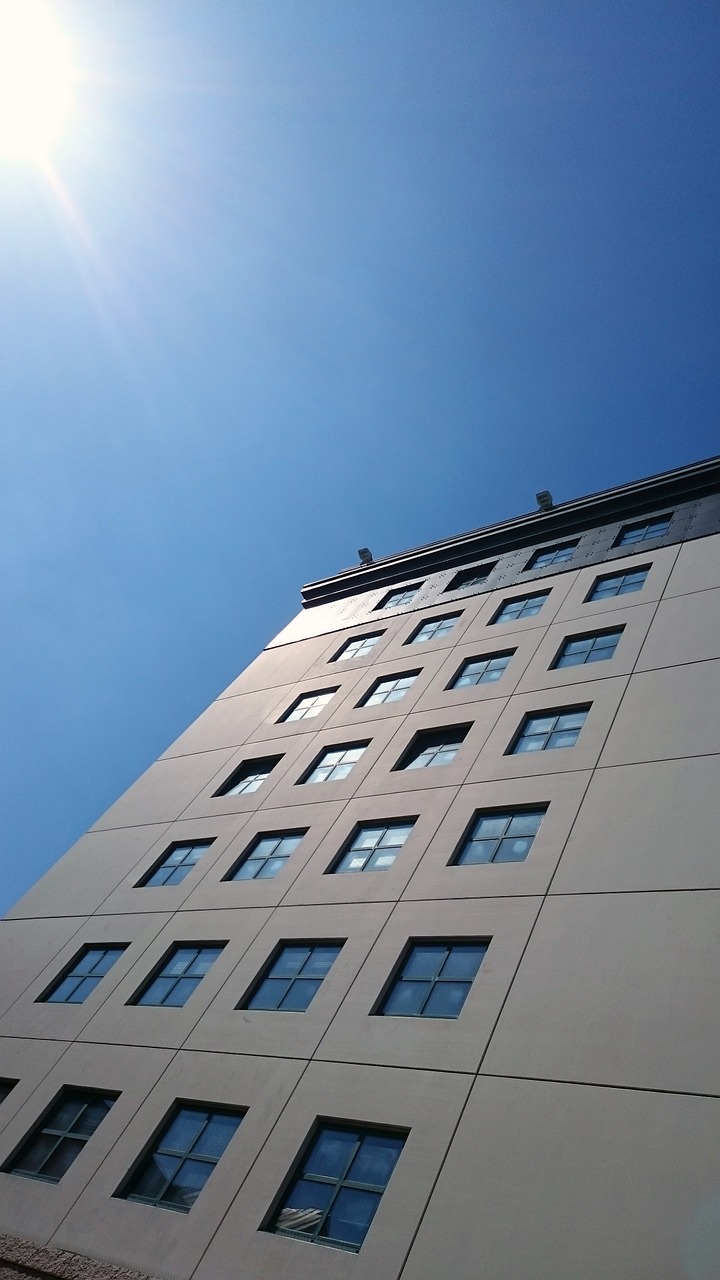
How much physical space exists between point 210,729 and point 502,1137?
19769mm

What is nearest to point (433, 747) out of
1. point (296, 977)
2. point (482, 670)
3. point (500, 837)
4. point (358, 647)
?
point (482, 670)

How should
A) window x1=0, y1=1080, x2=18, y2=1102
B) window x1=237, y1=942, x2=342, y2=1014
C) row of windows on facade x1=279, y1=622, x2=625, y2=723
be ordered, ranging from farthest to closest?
row of windows on facade x1=279, y1=622, x2=625, y2=723 < window x1=0, y1=1080, x2=18, y2=1102 < window x1=237, y1=942, x2=342, y2=1014

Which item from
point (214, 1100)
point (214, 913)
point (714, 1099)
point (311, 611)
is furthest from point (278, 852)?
point (311, 611)

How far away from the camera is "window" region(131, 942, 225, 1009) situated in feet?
55.2

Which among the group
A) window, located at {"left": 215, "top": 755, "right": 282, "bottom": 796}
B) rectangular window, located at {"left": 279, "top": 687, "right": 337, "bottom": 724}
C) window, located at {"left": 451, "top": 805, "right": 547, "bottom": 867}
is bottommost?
window, located at {"left": 451, "top": 805, "right": 547, "bottom": 867}

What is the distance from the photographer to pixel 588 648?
21.7 metres

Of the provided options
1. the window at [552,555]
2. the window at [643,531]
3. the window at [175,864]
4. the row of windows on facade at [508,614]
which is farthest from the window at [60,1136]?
the window at [643,531]

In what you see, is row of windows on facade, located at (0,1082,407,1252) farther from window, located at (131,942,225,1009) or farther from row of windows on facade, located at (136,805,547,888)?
row of windows on facade, located at (136,805,547,888)

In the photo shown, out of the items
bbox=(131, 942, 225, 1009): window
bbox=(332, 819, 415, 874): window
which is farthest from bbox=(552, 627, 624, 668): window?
bbox=(131, 942, 225, 1009): window

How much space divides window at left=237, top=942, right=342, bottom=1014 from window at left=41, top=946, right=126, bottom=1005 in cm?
488

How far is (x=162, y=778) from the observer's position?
1053 inches

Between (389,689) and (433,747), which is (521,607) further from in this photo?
(433,747)

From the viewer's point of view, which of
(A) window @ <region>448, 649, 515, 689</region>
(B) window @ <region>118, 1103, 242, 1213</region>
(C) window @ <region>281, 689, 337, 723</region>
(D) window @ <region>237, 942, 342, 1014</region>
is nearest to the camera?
(B) window @ <region>118, 1103, 242, 1213</region>

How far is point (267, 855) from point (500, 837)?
21.1 ft
